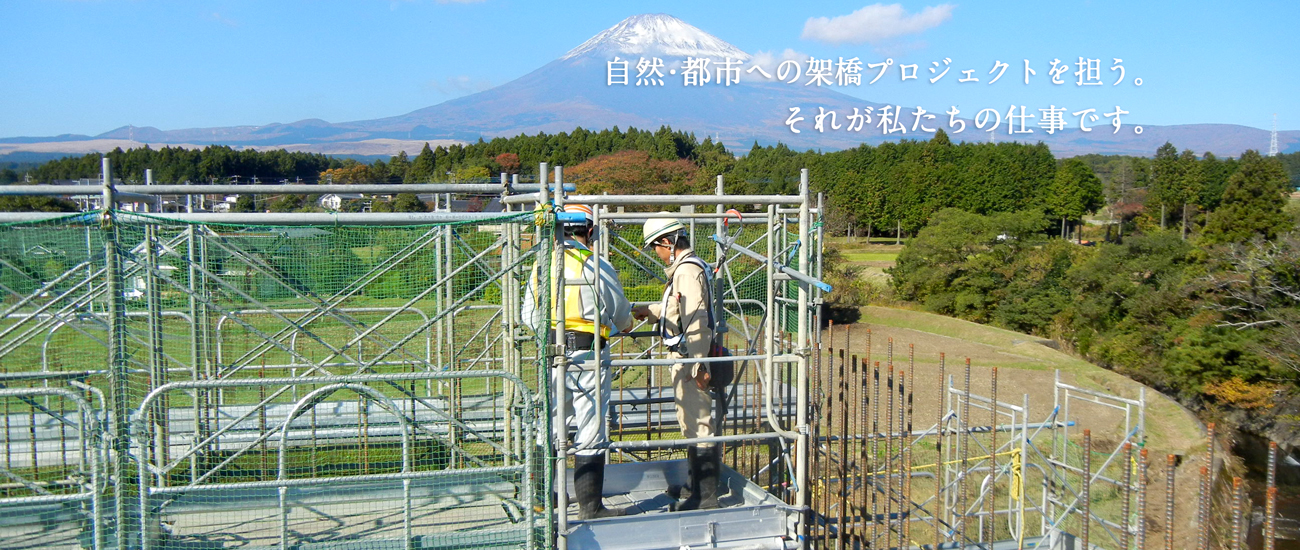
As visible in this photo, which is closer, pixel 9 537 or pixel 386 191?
pixel 9 537

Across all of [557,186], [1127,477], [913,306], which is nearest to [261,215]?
[557,186]

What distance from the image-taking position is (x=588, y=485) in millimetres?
5527

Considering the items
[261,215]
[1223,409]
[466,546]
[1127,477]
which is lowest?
[1223,409]

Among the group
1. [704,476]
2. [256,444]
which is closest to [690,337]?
[704,476]

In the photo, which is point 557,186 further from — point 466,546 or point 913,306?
point 913,306

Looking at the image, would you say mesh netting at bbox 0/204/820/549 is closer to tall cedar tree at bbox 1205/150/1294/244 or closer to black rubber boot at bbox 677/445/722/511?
black rubber boot at bbox 677/445/722/511

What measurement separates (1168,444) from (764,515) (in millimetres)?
14871

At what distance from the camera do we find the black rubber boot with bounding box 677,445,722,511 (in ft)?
19.0

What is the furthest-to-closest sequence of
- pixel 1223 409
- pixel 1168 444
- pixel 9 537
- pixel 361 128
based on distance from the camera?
pixel 361 128
pixel 1223 409
pixel 1168 444
pixel 9 537

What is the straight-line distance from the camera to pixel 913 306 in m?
34.1

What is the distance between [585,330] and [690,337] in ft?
2.29

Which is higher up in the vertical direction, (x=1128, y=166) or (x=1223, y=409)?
(x=1128, y=166)

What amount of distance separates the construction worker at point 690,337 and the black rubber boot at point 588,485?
0.62 meters

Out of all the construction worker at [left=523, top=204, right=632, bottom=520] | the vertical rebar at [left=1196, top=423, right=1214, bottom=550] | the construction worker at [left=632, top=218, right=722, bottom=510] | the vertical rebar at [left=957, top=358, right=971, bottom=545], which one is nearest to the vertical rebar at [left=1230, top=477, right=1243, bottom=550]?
the vertical rebar at [left=1196, top=423, right=1214, bottom=550]
